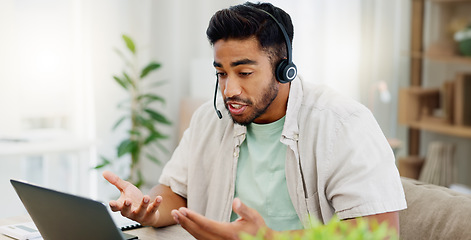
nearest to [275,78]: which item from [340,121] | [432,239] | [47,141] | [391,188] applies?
[340,121]

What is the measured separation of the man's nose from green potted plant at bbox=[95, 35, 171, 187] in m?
1.87

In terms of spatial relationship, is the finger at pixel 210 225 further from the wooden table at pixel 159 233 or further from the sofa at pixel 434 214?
the sofa at pixel 434 214

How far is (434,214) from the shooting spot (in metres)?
1.28

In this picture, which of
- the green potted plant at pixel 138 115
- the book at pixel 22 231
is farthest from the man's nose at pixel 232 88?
the green potted plant at pixel 138 115

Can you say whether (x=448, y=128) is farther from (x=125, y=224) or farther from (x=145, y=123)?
(x=125, y=224)

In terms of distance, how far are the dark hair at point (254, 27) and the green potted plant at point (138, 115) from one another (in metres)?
1.82

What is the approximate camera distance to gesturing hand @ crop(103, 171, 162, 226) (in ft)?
4.05

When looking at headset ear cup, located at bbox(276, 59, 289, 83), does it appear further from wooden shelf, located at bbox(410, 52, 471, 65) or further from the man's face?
wooden shelf, located at bbox(410, 52, 471, 65)

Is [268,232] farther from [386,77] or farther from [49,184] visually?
[386,77]

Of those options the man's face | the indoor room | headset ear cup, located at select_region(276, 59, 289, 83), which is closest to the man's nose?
the man's face

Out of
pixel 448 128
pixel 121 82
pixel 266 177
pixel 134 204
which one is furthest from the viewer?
pixel 448 128

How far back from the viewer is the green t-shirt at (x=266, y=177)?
4.75 feet

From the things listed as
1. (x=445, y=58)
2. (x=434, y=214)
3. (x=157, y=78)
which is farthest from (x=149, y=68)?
(x=434, y=214)

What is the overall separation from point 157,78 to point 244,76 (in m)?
2.31
